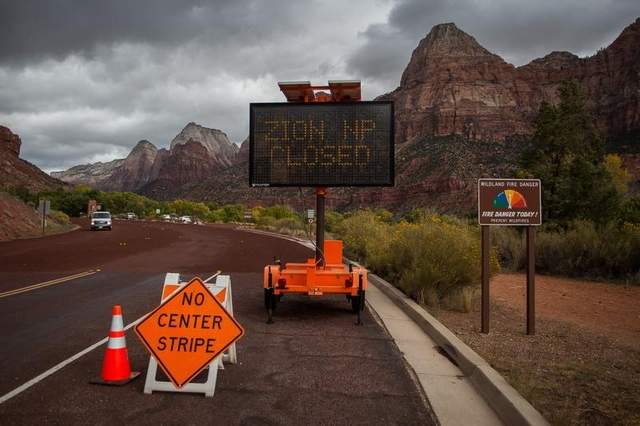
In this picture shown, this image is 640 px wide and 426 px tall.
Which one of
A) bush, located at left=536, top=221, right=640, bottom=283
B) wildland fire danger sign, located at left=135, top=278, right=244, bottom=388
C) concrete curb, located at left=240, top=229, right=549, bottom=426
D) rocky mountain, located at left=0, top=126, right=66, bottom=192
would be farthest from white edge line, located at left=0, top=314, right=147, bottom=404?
rocky mountain, located at left=0, top=126, right=66, bottom=192

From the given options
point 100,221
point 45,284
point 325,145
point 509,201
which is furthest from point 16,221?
point 509,201

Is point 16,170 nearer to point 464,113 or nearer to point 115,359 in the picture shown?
point 464,113

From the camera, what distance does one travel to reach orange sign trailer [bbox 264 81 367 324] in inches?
350

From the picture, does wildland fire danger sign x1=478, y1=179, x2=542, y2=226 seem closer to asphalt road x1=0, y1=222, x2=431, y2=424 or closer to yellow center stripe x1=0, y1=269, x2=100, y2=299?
asphalt road x1=0, y1=222, x2=431, y2=424

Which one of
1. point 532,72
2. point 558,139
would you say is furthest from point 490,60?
point 558,139

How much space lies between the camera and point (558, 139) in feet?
82.9

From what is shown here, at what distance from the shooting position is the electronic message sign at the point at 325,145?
31.3ft

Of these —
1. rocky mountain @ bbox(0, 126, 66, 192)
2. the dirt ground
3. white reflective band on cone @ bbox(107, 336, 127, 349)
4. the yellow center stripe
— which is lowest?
the dirt ground

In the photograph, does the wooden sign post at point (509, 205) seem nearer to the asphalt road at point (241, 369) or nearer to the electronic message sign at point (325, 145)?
the electronic message sign at point (325, 145)

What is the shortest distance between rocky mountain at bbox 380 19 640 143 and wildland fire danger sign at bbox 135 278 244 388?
12621cm

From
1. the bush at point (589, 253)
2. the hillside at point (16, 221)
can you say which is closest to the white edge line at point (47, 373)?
the bush at point (589, 253)

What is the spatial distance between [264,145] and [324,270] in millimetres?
2432

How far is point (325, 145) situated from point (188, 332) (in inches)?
199

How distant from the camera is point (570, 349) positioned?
7.20 metres
